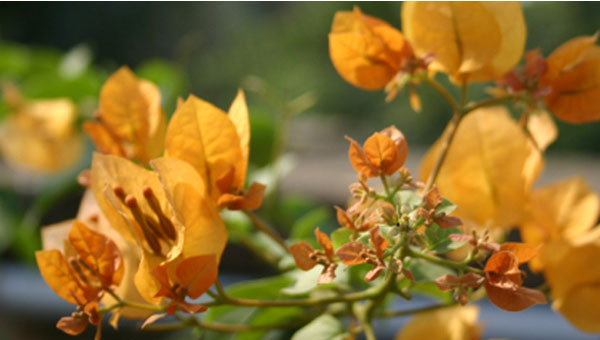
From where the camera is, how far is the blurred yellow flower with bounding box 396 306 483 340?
0.21 meters

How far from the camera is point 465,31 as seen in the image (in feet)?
0.49

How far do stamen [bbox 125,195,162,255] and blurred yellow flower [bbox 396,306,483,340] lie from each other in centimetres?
11

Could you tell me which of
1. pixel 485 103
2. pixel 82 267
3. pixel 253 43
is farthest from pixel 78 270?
pixel 253 43

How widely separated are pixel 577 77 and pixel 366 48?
0.05m

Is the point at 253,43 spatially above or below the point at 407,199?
above

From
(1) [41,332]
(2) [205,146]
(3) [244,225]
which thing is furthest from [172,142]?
(1) [41,332]

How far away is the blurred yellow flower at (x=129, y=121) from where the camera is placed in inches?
6.8

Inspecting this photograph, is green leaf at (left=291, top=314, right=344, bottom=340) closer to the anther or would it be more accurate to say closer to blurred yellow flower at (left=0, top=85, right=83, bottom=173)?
the anther

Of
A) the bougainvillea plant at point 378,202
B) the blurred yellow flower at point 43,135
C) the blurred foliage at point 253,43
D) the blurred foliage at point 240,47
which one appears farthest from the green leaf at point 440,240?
the blurred foliage at point 240,47

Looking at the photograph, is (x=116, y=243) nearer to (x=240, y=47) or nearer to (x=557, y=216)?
(x=557, y=216)

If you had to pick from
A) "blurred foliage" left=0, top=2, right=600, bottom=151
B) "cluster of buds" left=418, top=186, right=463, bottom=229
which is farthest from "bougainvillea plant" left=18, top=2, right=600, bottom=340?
"blurred foliage" left=0, top=2, right=600, bottom=151

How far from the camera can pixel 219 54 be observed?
8.71 feet

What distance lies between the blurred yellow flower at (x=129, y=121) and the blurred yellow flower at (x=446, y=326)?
0.11 meters

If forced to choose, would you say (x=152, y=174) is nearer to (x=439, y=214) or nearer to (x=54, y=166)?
(x=439, y=214)
